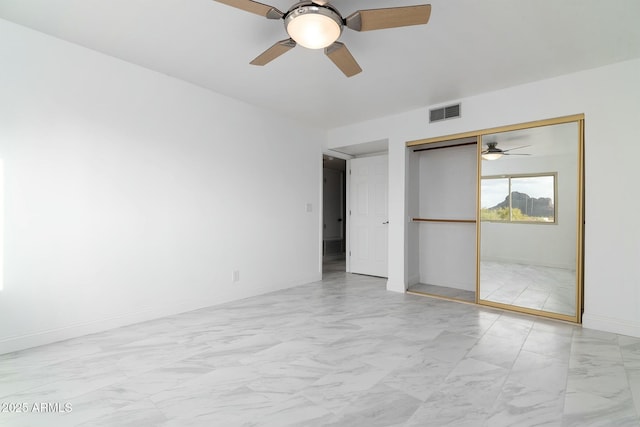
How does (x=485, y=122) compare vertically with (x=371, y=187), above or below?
above

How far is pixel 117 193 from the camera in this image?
2.97m

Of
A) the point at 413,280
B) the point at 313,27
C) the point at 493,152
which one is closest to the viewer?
the point at 313,27

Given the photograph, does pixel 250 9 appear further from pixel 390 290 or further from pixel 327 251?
pixel 327 251

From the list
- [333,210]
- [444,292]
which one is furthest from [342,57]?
[333,210]

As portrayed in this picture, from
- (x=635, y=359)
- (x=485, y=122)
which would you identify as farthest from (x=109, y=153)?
(x=635, y=359)

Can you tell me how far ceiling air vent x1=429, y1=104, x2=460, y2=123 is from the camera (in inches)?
153

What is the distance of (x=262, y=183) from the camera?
4.32 m

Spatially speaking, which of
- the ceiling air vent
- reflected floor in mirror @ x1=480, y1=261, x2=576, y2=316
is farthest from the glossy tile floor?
the ceiling air vent

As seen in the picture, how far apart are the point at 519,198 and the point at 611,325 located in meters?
1.49

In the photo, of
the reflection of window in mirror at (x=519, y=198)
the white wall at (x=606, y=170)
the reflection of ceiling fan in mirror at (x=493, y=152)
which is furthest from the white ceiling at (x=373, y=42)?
the reflection of window in mirror at (x=519, y=198)

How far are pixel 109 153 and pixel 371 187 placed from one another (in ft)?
13.1

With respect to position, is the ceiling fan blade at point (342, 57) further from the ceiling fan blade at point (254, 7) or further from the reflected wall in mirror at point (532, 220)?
the reflected wall in mirror at point (532, 220)

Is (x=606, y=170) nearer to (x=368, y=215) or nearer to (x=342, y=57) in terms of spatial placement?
(x=342, y=57)

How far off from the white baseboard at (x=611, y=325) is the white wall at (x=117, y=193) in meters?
3.66
